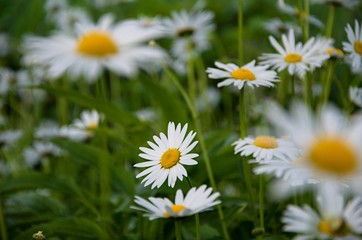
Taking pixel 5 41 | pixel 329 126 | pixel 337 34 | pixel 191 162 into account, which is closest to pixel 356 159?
pixel 329 126

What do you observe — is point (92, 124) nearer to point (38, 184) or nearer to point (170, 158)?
point (38, 184)

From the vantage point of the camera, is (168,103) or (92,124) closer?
(168,103)

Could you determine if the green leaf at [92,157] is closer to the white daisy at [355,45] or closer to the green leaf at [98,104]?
the green leaf at [98,104]

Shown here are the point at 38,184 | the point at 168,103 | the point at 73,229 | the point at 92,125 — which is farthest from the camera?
the point at 92,125

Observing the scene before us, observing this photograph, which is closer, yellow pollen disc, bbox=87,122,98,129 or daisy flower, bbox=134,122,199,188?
daisy flower, bbox=134,122,199,188

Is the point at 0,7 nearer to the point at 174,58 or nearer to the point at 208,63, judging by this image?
the point at 174,58

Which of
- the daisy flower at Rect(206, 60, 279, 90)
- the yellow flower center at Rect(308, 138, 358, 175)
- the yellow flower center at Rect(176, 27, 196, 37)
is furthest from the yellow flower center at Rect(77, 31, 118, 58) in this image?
the yellow flower center at Rect(176, 27, 196, 37)


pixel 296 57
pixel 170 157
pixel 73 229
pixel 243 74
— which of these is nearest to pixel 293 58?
pixel 296 57

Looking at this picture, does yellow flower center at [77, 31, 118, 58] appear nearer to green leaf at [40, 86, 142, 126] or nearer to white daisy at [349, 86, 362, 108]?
green leaf at [40, 86, 142, 126]
